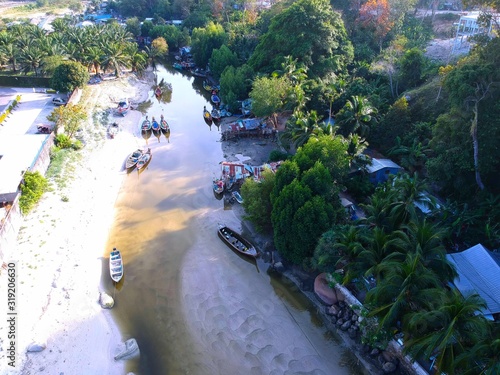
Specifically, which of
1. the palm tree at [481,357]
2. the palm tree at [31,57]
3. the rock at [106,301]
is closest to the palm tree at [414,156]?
the palm tree at [481,357]

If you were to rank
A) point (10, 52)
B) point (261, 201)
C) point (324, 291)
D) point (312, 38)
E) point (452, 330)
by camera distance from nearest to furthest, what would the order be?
point (452, 330)
point (324, 291)
point (261, 201)
point (312, 38)
point (10, 52)

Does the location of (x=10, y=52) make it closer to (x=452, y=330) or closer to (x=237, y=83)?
(x=237, y=83)

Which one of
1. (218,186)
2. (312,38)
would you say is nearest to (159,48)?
(312,38)

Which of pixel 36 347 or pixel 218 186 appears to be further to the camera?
pixel 218 186

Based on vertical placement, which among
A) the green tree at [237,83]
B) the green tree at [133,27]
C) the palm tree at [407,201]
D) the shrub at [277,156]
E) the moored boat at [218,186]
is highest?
the green tree at [133,27]

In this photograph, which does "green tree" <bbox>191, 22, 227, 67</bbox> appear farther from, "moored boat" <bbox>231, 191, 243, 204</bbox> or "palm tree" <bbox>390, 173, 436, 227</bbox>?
"palm tree" <bbox>390, 173, 436, 227</bbox>

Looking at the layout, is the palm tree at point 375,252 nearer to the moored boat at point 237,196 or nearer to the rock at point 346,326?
the rock at point 346,326

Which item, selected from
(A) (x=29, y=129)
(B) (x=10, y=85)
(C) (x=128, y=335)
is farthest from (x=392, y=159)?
(B) (x=10, y=85)

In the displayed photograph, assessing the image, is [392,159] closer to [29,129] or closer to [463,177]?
[463,177]
